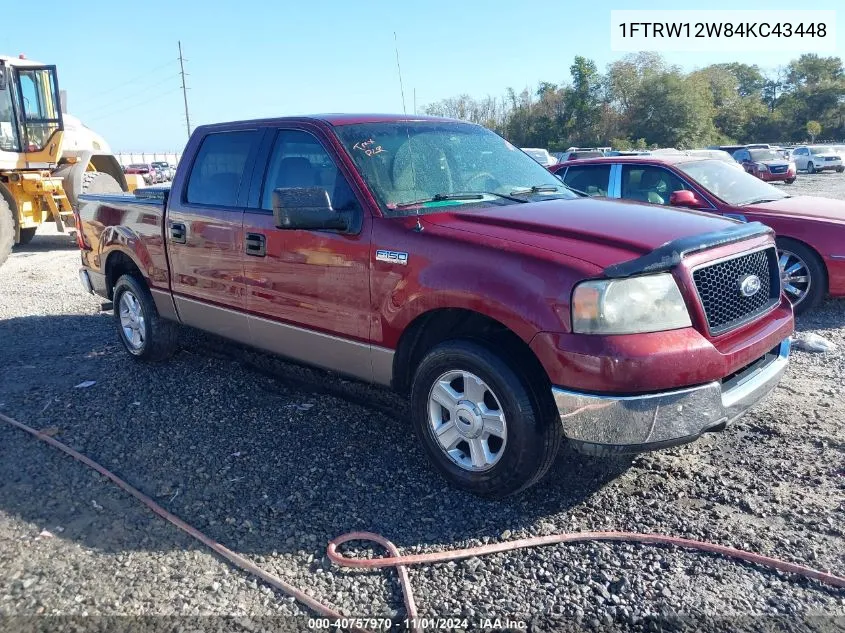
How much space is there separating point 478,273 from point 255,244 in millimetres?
1780

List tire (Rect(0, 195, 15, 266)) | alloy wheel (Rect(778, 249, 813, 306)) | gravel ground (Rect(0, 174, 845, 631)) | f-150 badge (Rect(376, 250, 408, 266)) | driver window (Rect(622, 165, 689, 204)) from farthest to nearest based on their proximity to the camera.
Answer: tire (Rect(0, 195, 15, 266)), driver window (Rect(622, 165, 689, 204)), alloy wheel (Rect(778, 249, 813, 306)), f-150 badge (Rect(376, 250, 408, 266)), gravel ground (Rect(0, 174, 845, 631))

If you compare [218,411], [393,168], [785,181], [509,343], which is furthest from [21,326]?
[785,181]

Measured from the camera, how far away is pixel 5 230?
11.4 metres

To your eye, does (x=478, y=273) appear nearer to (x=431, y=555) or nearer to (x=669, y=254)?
(x=669, y=254)

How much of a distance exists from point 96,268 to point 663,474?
5.17m

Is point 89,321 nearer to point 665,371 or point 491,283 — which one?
point 491,283

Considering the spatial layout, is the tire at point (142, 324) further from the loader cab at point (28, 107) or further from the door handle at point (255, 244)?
the loader cab at point (28, 107)

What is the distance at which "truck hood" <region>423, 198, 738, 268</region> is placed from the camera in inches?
123

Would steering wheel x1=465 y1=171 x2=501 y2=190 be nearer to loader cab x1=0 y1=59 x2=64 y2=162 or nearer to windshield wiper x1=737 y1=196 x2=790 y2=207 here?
windshield wiper x1=737 y1=196 x2=790 y2=207

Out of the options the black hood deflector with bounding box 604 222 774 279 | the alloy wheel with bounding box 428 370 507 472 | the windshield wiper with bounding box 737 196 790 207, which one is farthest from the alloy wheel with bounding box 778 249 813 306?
the alloy wheel with bounding box 428 370 507 472

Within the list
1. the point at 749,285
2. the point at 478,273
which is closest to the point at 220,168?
the point at 478,273

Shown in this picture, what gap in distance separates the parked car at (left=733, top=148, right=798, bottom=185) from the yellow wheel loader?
23499 mm

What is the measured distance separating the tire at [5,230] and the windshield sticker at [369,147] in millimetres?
9893

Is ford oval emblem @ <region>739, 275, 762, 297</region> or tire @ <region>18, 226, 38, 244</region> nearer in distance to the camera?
ford oval emblem @ <region>739, 275, 762, 297</region>
